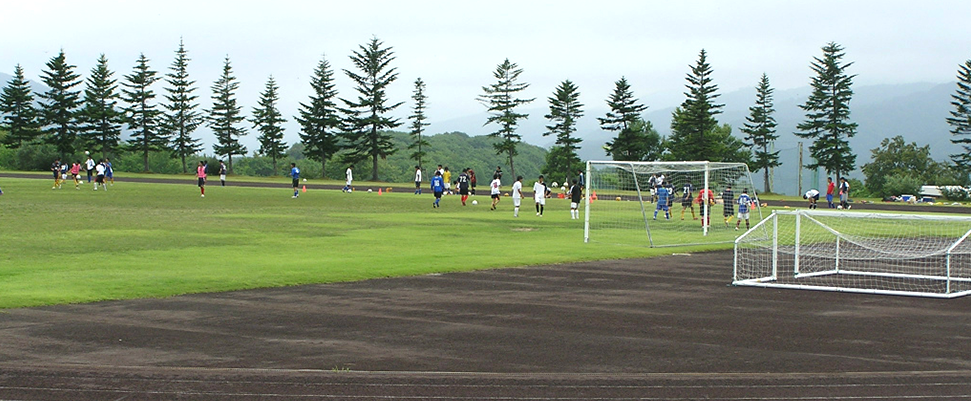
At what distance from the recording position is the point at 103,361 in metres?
8.42

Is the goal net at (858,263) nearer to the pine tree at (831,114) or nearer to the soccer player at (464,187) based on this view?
the soccer player at (464,187)

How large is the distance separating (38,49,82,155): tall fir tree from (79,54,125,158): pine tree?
3.58ft

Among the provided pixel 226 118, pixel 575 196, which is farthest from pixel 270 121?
pixel 575 196

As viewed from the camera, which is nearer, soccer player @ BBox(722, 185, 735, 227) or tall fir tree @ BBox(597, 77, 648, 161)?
soccer player @ BBox(722, 185, 735, 227)

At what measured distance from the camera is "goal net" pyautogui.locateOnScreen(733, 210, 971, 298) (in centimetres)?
1509

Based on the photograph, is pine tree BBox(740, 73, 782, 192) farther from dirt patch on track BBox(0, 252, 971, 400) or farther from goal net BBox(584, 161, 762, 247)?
dirt patch on track BBox(0, 252, 971, 400)

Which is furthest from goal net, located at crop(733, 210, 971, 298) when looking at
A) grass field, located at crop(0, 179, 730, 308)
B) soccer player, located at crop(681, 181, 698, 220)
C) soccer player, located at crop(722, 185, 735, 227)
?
soccer player, located at crop(681, 181, 698, 220)

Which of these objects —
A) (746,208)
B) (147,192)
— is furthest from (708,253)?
(147,192)

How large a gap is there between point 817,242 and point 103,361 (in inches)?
810

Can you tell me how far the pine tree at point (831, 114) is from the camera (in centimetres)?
8475

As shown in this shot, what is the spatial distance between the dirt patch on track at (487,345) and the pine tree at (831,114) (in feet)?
252

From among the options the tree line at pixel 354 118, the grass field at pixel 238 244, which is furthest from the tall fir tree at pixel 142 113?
the grass field at pixel 238 244

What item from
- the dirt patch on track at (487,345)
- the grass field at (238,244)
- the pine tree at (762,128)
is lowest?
the dirt patch on track at (487,345)

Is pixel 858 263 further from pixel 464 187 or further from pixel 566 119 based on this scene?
pixel 566 119
